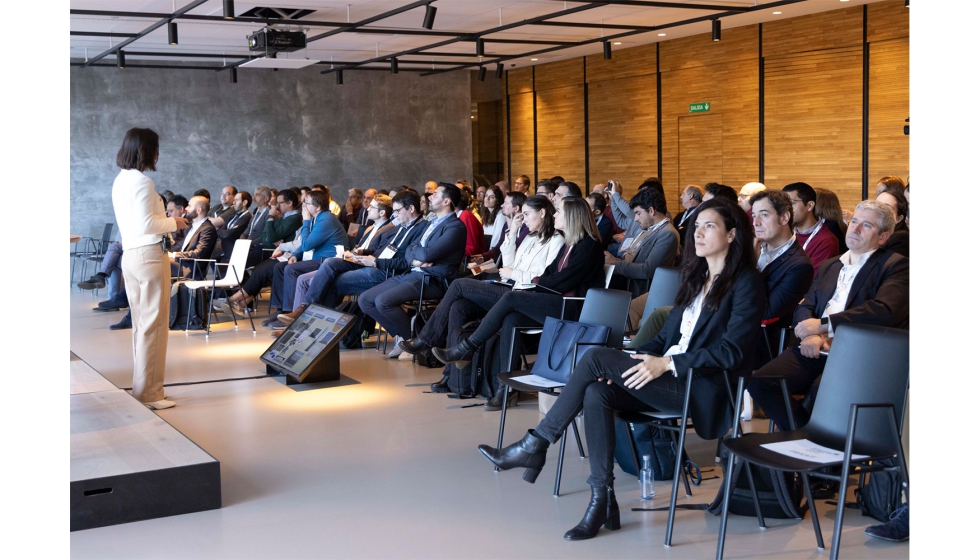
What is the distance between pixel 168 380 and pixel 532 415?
9.41 ft

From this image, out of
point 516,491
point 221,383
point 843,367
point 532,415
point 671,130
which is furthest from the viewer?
point 671,130

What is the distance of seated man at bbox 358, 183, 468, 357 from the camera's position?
283 inches

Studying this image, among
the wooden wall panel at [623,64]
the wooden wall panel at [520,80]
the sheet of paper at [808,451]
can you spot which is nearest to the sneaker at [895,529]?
the sheet of paper at [808,451]

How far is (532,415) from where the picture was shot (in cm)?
546

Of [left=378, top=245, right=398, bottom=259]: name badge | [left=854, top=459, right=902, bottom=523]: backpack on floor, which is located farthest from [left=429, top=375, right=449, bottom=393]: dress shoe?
[left=854, top=459, right=902, bottom=523]: backpack on floor

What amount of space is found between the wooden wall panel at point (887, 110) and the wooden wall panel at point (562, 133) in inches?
237

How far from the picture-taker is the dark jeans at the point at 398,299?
23.6 feet

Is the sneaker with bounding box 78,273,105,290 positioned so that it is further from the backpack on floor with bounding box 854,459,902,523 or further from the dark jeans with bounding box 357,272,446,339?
the backpack on floor with bounding box 854,459,902,523

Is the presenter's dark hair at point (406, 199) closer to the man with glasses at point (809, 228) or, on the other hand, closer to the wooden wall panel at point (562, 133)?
the man with glasses at point (809, 228)

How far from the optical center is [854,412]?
2729 mm

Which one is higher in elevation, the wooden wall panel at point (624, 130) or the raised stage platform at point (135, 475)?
the wooden wall panel at point (624, 130)

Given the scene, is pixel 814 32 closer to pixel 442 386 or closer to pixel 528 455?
pixel 442 386

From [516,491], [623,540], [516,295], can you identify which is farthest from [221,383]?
[623,540]
